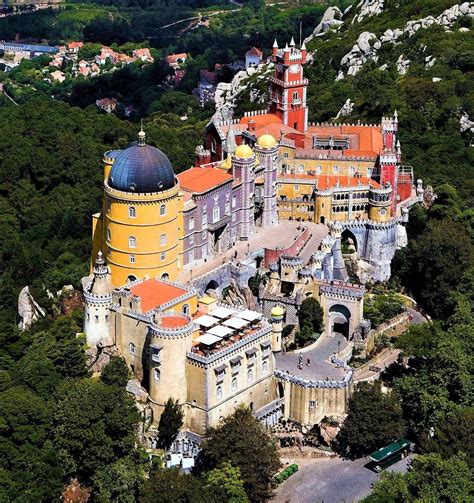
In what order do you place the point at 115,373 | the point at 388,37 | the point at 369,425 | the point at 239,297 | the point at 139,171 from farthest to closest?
the point at 388,37, the point at 239,297, the point at 139,171, the point at 115,373, the point at 369,425

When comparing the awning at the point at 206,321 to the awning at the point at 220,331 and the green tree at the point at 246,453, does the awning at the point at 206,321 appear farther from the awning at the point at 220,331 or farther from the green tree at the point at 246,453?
the green tree at the point at 246,453

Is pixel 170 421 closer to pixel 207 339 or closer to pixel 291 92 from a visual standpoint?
pixel 207 339

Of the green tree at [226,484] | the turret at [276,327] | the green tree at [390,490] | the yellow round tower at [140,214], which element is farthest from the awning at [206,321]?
the green tree at [390,490]

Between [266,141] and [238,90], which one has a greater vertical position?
[266,141]

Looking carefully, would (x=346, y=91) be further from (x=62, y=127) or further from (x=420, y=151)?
(x=62, y=127)

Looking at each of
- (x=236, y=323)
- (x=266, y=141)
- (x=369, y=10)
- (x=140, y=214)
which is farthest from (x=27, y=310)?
(x=369, y=10)

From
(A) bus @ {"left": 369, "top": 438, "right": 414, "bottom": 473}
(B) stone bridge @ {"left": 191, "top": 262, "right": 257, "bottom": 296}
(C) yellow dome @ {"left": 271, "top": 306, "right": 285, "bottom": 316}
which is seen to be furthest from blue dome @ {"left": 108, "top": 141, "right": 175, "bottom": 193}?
(A) bus @ {"left": 369, "top": 438, "right": 414, "bottom": 473}

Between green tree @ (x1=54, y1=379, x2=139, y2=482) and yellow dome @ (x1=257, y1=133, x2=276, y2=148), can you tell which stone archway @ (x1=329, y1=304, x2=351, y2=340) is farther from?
green tree @ (x1=54, y1=379, x2=139, y2=482)
